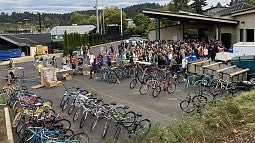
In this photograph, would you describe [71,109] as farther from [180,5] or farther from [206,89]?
[180,5]

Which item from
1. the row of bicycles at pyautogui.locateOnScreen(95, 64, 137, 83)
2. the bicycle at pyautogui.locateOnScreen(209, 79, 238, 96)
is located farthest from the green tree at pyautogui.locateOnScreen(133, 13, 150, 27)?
the bicycle at pyautogui.locateOnScreen(209, 79, 238, 96)

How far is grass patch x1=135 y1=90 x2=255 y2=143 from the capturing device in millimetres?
8008

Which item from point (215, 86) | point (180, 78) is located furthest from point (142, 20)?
point (215, 86)

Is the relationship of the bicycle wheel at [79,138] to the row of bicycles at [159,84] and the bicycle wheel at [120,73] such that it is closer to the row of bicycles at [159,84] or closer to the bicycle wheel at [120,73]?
the row of bicycles at [159,84]

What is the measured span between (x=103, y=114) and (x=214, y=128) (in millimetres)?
5644

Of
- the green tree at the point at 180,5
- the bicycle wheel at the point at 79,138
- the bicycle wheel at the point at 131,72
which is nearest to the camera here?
the bicycle wheel at the point at 79,138

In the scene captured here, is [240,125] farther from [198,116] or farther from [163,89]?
[163,89]

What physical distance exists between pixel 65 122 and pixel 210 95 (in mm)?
5933

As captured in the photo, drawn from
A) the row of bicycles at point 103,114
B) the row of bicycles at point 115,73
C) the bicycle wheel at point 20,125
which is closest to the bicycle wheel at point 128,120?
the row of bicycles at point 103,114

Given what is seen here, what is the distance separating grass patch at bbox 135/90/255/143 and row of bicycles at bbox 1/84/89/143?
2785 mm

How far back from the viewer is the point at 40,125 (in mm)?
12133

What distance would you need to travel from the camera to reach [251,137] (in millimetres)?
7609

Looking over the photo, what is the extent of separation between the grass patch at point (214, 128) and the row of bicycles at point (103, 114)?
1.58 metres

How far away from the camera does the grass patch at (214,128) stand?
26.3ft
